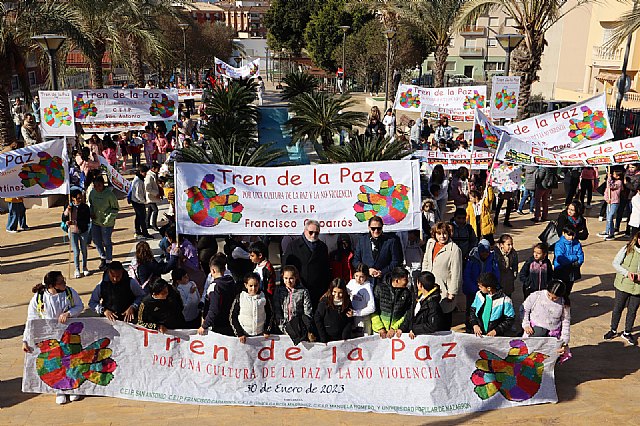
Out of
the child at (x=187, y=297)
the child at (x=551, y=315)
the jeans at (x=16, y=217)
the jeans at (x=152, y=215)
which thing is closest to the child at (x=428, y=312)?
the child at (x=551, y=315)

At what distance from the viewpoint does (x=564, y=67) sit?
4703cm

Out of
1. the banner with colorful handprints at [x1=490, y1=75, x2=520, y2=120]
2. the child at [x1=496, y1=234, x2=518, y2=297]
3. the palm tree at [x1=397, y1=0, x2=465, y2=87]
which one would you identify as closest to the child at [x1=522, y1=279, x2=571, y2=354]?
the child at [x1=496, y1=234, x2=518, y2=297]

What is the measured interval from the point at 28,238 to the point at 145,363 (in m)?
6.90

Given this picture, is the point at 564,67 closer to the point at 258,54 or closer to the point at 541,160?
the point at 541,160

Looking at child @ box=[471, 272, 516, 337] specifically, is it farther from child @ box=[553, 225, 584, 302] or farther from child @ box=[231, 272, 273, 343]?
child @ box=[231, 272, 273, 343]

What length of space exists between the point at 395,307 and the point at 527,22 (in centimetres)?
1456

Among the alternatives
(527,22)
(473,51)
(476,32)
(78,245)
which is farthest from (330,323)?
(473,51)

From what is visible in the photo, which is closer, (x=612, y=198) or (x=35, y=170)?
(x=35, y=170)

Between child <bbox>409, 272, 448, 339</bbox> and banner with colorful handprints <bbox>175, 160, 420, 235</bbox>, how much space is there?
58.1 inches

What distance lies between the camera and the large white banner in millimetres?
6406

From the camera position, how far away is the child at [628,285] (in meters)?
7.63

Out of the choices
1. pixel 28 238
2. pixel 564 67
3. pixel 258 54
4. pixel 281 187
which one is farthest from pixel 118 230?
pixel 258 54

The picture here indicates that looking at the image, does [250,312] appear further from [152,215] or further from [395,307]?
[152,215]

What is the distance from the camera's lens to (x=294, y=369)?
6500mm
